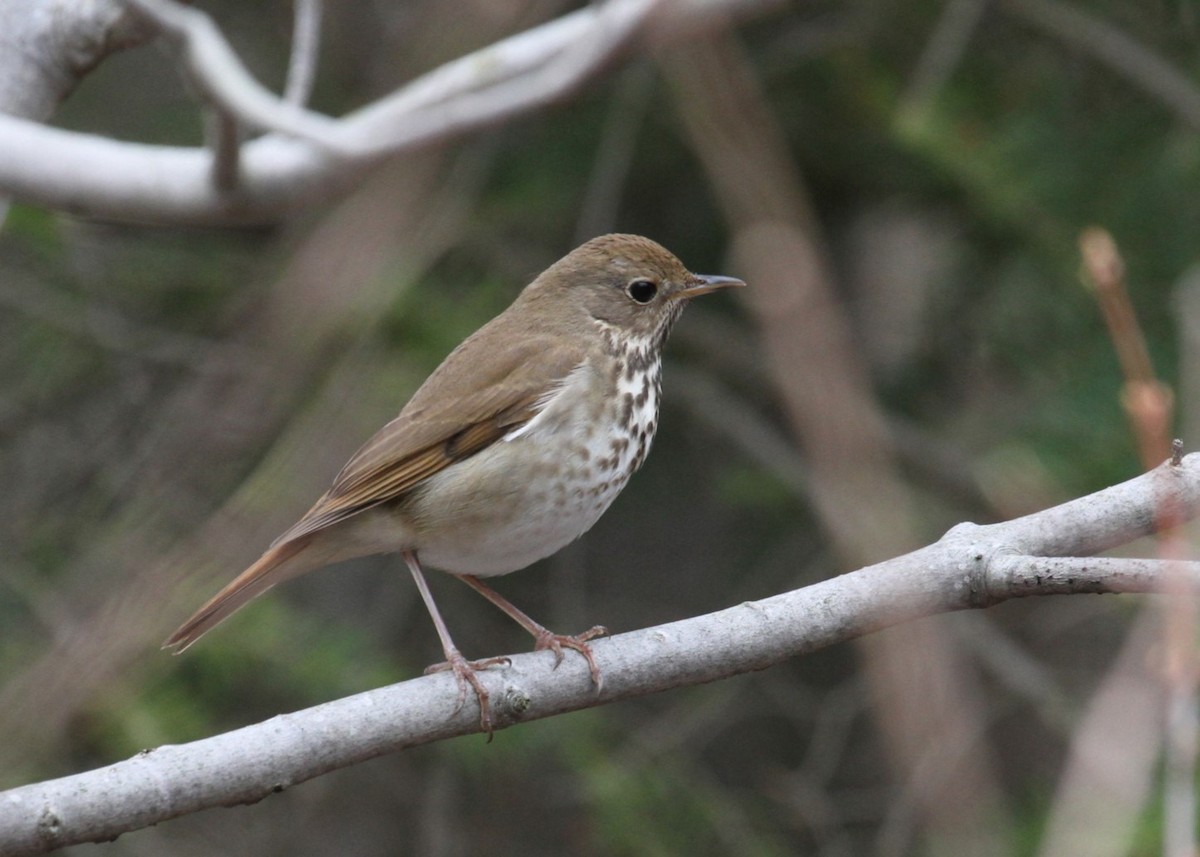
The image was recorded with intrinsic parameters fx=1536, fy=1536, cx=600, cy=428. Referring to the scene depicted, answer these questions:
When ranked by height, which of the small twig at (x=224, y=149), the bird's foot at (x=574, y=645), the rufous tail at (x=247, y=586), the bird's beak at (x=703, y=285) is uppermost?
the bird's beak at (x=703, y=285)

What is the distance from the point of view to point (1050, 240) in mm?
4527

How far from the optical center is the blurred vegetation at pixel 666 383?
4.40 metres

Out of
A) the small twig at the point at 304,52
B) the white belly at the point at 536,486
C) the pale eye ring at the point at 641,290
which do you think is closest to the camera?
the small twig at the point at 304,52

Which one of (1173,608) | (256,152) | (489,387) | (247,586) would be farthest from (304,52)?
(1173,608)

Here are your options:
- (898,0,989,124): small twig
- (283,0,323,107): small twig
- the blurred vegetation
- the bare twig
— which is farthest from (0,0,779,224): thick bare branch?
(898,0,989,124): small twig

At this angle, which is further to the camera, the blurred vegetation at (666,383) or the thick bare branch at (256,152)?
the blurred vegetation at (666,383)

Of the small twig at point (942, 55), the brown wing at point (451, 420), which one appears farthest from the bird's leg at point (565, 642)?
the small twig at point (942, 55)

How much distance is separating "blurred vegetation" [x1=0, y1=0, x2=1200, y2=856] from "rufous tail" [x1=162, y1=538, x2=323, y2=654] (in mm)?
206

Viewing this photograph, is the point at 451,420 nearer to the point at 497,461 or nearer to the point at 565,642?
the point at 497,461

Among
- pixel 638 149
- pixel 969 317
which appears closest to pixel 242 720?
pixel 638 149

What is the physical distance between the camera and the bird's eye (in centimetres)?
398

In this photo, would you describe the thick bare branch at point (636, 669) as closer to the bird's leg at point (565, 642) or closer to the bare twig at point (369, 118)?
the bird's leg at point (565, 642)

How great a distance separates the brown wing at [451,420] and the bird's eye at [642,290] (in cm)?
26

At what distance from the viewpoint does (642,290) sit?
4.00 metres
